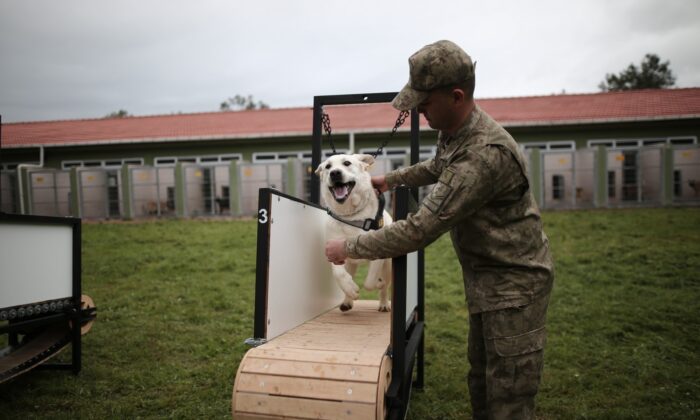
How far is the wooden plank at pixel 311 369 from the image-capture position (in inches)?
101

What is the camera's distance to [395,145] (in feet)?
69.5

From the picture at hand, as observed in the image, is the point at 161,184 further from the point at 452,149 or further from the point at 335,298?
the point at 452,149

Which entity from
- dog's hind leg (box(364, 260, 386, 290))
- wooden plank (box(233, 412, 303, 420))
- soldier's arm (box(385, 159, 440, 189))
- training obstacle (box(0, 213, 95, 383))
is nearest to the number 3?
wooden plank (box(233, 412, 303, 420))

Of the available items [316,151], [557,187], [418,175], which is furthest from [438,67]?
[557,187]

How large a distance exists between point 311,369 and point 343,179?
6.14 feet

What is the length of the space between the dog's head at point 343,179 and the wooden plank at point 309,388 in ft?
6.01

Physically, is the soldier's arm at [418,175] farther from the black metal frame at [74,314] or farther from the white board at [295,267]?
the black metal frame at [74,314]

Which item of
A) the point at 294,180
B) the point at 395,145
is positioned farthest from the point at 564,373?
the point at 395,145

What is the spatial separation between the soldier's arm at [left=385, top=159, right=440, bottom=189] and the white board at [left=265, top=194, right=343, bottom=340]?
734mm

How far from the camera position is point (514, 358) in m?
2.59

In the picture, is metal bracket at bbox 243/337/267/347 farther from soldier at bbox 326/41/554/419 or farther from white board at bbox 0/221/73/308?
white board at bbox 0/221/73/308

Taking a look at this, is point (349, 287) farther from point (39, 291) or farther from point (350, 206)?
point (39, 291)

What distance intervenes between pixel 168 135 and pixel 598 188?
19195mm

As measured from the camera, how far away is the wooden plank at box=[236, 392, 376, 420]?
2482 mm
